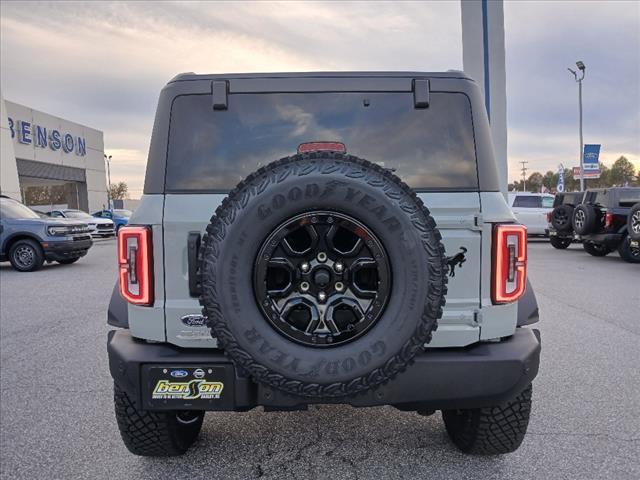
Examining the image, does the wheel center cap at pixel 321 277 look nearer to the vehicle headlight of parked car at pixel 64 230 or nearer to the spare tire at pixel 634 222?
the spare tire at pixel 634 222

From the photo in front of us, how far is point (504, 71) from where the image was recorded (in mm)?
11781

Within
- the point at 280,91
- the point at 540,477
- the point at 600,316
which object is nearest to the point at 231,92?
the point at 280,91

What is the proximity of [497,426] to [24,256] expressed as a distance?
41.0 ft

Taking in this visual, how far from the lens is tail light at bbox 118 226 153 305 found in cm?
240

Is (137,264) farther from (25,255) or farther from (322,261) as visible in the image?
(25,255)

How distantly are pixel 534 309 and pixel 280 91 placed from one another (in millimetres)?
1762

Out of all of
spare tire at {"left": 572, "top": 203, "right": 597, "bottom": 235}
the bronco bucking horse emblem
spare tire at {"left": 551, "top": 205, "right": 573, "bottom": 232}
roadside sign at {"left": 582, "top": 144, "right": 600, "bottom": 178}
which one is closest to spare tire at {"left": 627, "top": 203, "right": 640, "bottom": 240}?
spare tire at {"left": 572, "top": 203, "right": 597, "bottom": 235}

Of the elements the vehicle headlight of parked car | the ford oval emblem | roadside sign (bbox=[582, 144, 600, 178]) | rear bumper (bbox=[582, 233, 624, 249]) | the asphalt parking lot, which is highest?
roadside sign (bbox=[582, 144, 600, 178])

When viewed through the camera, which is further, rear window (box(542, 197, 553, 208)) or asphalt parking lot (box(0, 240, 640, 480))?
rear window (box(542, 197, 553, 208))

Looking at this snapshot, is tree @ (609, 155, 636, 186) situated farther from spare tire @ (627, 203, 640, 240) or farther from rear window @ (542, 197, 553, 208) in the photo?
spare tire @ (627, 203, 640, 240)

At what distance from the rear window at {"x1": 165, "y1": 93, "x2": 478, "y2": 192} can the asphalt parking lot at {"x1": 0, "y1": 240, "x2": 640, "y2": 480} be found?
1.63 meters

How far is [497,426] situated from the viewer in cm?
273

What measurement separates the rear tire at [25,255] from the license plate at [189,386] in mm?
11582

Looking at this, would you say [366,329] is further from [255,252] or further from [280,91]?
[280,91]
